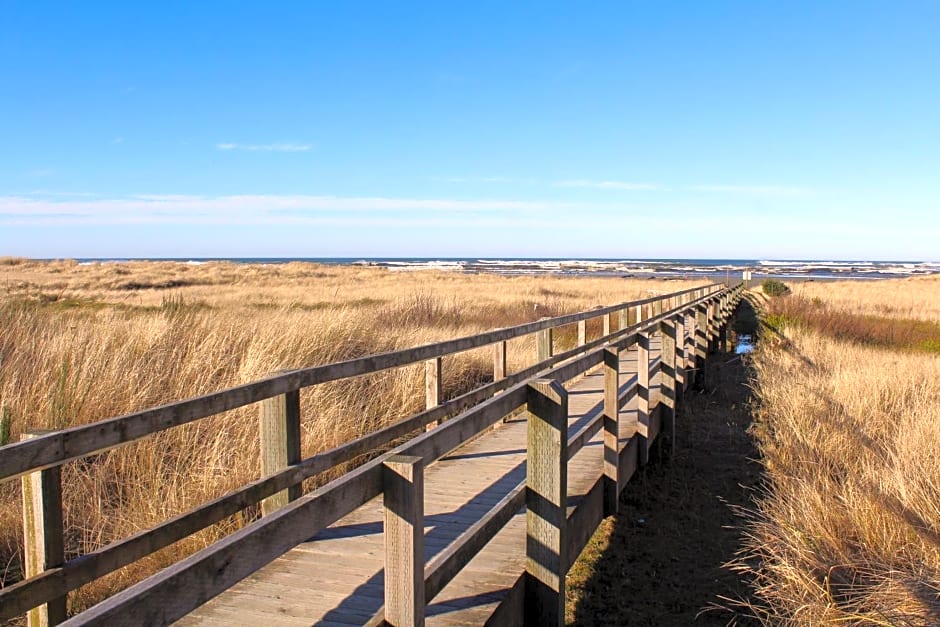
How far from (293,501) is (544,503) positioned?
1.55m

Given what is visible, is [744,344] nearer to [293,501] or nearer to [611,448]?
[611,448]

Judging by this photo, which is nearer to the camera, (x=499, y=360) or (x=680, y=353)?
(x=499, y=360)

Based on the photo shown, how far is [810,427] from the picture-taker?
353 inches

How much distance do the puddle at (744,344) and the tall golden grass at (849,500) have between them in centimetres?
1097

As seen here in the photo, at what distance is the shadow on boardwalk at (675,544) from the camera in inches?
222

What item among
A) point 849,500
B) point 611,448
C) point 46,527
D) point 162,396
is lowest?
point 849,500

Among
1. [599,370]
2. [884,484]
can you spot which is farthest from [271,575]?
[599,370]

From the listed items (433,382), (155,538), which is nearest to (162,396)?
(433,382)

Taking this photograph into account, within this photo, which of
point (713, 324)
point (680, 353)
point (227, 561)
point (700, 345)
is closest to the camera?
point (227, 561)

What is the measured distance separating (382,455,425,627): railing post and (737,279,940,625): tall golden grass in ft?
9.36

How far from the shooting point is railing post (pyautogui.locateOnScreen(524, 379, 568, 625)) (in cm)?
384

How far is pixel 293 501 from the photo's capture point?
107 inches

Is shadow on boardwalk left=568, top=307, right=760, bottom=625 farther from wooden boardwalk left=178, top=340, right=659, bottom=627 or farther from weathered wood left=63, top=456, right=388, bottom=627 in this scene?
weathered wood left=63, top=456, right=388, bottom=627

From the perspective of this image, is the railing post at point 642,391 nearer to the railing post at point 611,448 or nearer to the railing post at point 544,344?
the railing post at point 611,448
